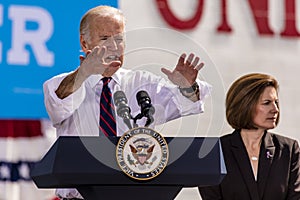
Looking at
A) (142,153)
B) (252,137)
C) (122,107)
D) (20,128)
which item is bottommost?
(20,128)

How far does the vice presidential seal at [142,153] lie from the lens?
6.13 feet

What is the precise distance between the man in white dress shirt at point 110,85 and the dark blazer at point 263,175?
91 centimetres

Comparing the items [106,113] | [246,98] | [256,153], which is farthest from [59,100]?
[256,153]

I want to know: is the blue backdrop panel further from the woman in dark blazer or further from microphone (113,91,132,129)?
microphone (113,91,132,129)

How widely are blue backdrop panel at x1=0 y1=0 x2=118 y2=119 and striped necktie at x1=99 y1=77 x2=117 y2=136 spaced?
9.96ft

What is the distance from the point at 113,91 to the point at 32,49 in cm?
320

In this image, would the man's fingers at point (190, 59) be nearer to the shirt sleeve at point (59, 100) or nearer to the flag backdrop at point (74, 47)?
the shirt sleeve at point (59, 100)

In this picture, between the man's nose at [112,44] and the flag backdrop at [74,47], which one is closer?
the man's nose at [112,44]

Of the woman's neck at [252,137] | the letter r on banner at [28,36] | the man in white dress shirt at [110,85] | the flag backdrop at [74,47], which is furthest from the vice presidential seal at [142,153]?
the letter r on banner at [28,36]

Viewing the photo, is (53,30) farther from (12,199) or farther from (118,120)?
(118,120)

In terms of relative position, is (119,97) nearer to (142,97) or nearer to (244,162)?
(142,97)

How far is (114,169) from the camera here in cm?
186

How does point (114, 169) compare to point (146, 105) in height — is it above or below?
below

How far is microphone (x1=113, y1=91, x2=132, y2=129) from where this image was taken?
6.33ft
